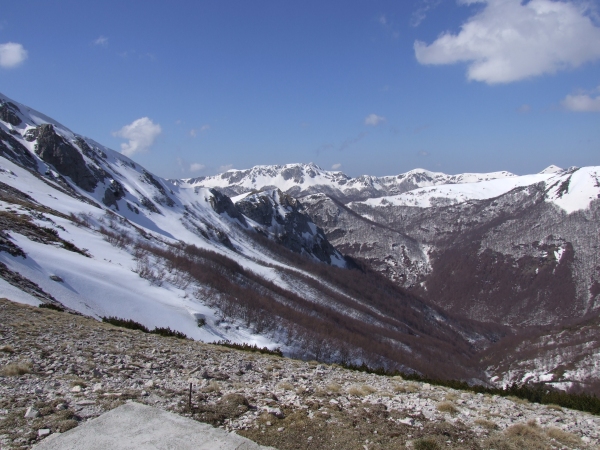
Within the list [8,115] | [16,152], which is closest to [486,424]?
[16,152]

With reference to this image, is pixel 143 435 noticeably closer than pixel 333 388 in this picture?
Yes

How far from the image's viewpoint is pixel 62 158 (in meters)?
145

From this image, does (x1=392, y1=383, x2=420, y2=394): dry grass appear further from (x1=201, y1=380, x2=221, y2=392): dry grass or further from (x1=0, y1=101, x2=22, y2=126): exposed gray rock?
(x1=0, y1=101, x2=22, y2=126): exposed gray rock

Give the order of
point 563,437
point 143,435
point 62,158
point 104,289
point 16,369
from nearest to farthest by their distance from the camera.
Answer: point 143,435 → point 563,437 → point 16,369 → point 104,289 → point 62,158

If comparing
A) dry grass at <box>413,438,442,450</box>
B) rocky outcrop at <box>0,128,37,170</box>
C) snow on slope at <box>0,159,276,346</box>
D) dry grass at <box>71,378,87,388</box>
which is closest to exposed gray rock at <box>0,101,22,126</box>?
rocky outcrop at <box>0,128,37,170</box>

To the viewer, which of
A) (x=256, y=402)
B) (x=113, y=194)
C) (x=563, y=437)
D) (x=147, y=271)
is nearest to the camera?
(x=563, y=437)

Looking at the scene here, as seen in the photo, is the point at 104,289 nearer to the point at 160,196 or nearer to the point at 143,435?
the point at 143,435

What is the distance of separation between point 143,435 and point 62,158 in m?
163

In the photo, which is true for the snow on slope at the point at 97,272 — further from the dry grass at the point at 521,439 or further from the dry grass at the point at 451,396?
the dry grass at the point at 521,439

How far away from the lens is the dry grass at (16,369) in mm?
14289

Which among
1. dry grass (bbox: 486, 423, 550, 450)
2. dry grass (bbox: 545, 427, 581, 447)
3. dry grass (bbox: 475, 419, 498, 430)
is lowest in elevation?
dry grass (bbox: 475, 419, 498, 430)

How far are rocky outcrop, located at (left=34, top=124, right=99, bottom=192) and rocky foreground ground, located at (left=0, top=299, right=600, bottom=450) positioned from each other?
14400 cm

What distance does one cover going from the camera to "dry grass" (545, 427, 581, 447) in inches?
484

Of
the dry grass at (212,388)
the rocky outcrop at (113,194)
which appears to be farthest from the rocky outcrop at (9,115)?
the dry grass at (212,388)
